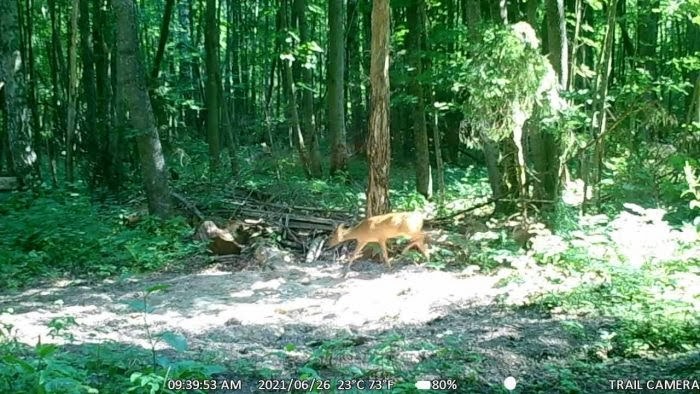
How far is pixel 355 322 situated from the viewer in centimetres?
710

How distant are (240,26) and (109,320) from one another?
22.8 m

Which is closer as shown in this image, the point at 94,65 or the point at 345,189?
the point at 345,189

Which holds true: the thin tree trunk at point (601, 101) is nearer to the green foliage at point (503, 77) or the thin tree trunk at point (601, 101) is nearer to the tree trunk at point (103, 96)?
the green foliage at point (503, 77)

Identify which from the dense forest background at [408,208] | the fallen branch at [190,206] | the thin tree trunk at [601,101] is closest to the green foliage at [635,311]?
the dense forest background at [408,208]

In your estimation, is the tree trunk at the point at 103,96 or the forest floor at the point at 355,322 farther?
the tree trunk at the point at 103,96

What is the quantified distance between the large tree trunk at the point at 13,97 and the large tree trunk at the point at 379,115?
24.5 feet

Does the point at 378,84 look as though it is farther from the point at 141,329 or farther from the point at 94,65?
the point at 94,65

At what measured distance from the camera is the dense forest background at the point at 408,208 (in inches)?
206

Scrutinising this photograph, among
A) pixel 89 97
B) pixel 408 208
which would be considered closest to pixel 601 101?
pixel 408 208

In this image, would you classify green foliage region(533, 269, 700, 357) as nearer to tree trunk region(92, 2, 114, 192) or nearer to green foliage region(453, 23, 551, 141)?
green foliage region(453, 23, 551, 141)

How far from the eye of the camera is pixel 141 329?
6723 mm

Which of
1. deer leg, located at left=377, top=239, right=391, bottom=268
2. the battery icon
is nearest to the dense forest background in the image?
deer leg, located at left=377, top=239, right=391, bottom=268

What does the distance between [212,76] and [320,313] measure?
38.3 ft

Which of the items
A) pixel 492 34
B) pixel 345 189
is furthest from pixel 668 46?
pixel 492 34
